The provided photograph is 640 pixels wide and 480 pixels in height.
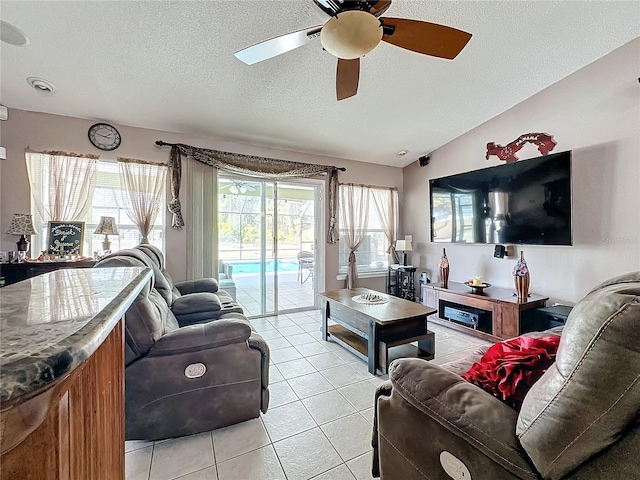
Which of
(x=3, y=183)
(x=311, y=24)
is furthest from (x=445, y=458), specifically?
(x=3, y=183)

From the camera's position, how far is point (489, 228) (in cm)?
383

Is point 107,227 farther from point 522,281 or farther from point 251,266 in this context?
point 522,281

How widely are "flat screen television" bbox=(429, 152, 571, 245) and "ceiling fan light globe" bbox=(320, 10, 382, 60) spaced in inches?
109

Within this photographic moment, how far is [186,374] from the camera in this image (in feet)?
5.90

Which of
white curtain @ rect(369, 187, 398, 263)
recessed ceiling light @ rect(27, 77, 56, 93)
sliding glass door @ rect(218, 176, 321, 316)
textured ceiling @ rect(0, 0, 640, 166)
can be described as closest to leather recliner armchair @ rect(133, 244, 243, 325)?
sliding glass door @ rect(218, 176, 321, 316)

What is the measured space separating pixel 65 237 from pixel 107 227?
0.45m

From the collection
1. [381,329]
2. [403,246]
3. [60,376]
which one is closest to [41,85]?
[60,376]

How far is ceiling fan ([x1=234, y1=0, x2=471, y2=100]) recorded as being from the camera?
1547mm

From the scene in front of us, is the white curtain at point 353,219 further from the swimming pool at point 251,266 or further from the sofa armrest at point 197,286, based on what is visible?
the sofa armrest at point 197,286

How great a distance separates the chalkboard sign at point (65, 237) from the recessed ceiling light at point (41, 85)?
1304mm

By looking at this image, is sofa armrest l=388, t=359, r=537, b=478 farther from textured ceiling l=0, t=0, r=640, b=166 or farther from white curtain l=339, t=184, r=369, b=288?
white curtain l=339, t=184, r=369, b=288

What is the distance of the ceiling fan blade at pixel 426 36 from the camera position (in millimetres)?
1783

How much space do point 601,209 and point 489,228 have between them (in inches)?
42.1

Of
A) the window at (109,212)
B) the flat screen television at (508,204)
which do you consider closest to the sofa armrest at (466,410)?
the flat screen television at (508,204)
